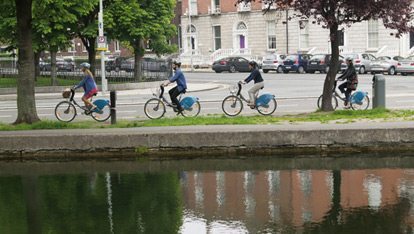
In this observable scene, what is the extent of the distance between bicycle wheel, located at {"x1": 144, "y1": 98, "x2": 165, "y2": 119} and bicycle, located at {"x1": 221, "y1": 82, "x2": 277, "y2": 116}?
1.73 meters

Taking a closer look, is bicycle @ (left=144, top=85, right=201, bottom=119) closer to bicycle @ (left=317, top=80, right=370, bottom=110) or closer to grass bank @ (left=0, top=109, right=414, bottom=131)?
grass bank @ (left=0, top=109, right=414, bottom=131)

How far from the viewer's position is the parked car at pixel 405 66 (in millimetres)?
46250

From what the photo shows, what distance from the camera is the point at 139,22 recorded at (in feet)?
126

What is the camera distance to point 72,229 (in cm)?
856

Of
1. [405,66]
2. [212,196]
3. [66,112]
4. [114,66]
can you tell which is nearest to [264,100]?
[66,112]

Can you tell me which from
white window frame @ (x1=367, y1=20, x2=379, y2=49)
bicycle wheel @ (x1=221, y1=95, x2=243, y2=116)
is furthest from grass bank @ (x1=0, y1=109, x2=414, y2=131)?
white window frame @ (x1=367, y1=20, x2=379, y2=49)

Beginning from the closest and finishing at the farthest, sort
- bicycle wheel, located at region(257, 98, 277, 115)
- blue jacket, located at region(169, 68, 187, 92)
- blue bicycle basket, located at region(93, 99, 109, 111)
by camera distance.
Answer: blue jacket, located at region(169, 68, 187, 92)
blue bicycle basket, located at region(93, 99, 109, 111)
bicycle wheel, located at region(257, 98, 277, 115)

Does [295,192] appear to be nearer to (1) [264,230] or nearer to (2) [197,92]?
(1) [264,230]

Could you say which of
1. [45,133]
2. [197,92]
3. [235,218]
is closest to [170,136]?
[45,133]

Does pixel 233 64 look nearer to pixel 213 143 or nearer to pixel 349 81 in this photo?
pixel 349 81

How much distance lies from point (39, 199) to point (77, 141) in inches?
164

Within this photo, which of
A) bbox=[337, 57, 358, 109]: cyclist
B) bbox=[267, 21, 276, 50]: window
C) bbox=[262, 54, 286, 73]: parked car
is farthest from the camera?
bbox=[267, 21, 276, 50]: window

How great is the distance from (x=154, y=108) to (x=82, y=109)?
2.01 metres

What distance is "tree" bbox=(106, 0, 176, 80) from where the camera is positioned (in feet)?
123
